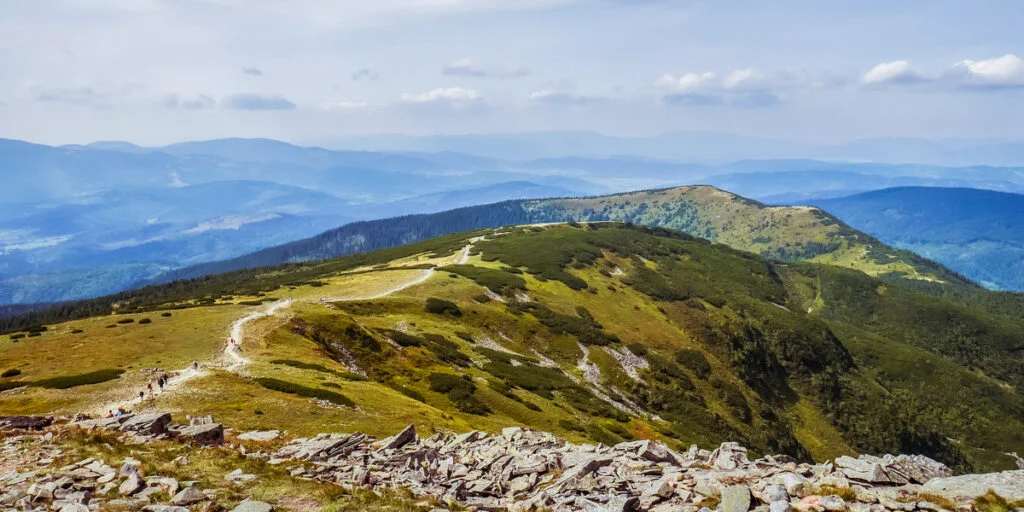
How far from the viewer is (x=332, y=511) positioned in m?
19.3

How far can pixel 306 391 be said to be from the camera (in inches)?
1658

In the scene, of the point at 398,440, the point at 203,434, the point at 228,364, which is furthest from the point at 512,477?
the point at 228,364

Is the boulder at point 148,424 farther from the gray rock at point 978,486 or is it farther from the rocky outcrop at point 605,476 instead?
the gray rock at point 978,486

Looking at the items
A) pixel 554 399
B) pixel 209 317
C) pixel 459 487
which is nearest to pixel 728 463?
pixel 459 487

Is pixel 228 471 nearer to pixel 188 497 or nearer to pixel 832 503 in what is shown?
pixel 188 497

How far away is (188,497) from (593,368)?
73.9 meters

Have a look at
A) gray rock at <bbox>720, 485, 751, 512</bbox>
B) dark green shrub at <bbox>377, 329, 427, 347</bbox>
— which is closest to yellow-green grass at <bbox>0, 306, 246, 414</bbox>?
dark green shrub at <bbox>377, 329, 427, 347</bbox>

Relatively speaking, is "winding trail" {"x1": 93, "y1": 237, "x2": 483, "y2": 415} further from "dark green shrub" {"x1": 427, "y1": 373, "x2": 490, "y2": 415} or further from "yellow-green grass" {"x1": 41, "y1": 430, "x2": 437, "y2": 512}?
"dark green shrub" {"x1": 427, "y1": 373, "x2": 490, "y2": 415}

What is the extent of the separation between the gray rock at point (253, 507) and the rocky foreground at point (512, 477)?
0.09 metres

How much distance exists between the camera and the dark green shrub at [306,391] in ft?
137

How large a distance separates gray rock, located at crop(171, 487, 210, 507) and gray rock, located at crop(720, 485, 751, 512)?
19.0 metres

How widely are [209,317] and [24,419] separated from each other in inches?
1333

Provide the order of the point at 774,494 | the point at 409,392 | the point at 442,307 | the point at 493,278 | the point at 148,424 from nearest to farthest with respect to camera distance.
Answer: the point at 774,494 < the point at 148,424 < the point at 409,392 < the point at 442,307 < the point at 493,278

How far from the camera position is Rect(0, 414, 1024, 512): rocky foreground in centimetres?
1911
